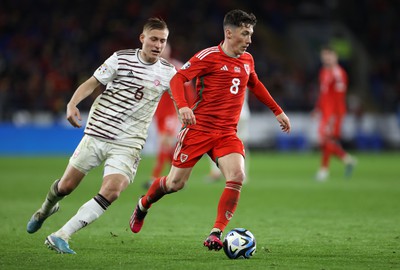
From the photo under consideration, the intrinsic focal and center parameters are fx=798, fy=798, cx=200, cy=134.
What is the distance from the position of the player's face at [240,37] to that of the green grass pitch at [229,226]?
6.48 feet

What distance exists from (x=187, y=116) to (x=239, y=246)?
1274mm

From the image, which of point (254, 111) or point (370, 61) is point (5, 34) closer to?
point (254, 111)

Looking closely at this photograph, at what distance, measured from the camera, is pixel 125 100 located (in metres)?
7.70

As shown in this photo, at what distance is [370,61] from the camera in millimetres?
32781

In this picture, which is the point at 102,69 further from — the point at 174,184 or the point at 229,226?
the point at 229,226

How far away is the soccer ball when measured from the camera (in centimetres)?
701

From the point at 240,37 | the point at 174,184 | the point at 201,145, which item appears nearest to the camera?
the point at 240,37

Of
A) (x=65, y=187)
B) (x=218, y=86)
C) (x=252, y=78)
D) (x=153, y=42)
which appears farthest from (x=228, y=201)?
(x=153, y=42)

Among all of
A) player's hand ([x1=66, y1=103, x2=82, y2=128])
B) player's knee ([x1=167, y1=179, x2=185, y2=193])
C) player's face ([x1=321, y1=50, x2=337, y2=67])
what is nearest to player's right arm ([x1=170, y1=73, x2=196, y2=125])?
player's knee ([x1=167, y1=179, x2=185, y2=193])

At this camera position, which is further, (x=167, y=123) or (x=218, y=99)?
(x=167, y=123)

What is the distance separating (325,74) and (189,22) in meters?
14.2

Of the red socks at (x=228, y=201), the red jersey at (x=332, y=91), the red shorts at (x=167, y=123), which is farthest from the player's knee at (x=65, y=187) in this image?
the red jersey at (x=332, y=91)

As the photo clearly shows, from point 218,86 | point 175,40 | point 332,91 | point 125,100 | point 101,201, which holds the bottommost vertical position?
point 101,201

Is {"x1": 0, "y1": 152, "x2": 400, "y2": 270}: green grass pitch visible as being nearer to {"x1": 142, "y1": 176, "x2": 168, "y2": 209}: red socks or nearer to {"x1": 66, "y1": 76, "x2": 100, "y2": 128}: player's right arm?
{"x1": 142, "y1": 176, "x2": 168, "y2": 209}: red socks
